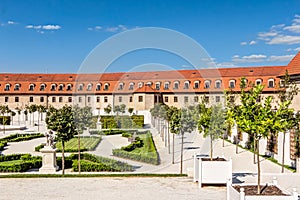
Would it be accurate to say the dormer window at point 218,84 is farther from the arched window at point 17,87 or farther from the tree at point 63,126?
the tree at point 63,126

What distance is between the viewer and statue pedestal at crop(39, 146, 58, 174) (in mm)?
14617

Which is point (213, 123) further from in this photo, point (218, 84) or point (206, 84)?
point (218, 84)

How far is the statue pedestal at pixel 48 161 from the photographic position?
14.6m

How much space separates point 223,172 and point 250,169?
4.71 meters

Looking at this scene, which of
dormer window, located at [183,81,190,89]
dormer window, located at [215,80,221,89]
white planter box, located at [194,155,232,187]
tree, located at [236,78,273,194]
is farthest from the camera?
dormer window, located at [183,81,190,89]

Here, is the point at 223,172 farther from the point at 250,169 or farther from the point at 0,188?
the point at 0,188

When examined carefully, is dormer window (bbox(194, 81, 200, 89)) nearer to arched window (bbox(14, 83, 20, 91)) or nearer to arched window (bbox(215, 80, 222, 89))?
arched window (bbox(215, 80, 222, 89))

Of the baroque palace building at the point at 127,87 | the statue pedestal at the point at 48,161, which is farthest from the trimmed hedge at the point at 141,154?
the baroque palace building at the point at 127,87

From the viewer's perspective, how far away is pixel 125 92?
2126 inches

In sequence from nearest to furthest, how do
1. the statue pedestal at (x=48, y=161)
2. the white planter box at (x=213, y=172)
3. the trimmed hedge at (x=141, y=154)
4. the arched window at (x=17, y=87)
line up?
1. the white planter box at (x=213, y=172)
2. the statue pedestal at (x=48, y=161)
3. the trimmed hedge at (x=141, y=154)
4. the arched window at (x=17, y=87)

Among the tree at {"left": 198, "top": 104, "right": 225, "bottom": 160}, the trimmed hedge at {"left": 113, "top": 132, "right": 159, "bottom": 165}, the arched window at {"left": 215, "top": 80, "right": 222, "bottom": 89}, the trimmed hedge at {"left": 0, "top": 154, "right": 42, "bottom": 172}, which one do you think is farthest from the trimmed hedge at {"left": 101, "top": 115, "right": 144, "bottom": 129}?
the tree at {"left": 198, "top": 104, "right": 225, "bottom": 160}

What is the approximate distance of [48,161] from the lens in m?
14.8

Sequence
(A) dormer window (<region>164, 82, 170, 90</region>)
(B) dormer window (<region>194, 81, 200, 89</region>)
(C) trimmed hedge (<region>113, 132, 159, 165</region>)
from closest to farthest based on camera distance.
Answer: (C) trimmed hedge (<region>113, 132, 159, 165</region>) < (B) dormer window (<region>194, 81, 200, 89</region>) < (A) dormer window (<region>164, 82, 170, 90</region>)

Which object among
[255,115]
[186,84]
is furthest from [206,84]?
[255,115]
